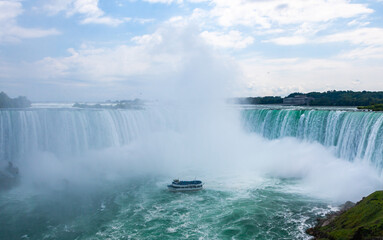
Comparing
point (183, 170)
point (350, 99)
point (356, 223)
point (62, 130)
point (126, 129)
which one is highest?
point (350, 99)

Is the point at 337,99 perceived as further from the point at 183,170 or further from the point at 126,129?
the point at 126,129

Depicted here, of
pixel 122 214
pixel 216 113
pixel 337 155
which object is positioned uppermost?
pixel 216 113

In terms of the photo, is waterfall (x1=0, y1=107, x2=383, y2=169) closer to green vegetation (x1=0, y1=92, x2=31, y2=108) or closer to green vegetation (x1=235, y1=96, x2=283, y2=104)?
green vegetation (x1=0, y1=92, x2=31, y2=108)

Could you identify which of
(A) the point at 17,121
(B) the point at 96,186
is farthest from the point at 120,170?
(A) the point at 17,121

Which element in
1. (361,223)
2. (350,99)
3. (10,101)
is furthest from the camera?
(350,99)

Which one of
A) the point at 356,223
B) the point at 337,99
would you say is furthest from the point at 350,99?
the point at 356,223

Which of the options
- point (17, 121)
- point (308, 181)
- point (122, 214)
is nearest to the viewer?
point (122, 214)

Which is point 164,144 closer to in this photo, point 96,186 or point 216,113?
point 216,113
